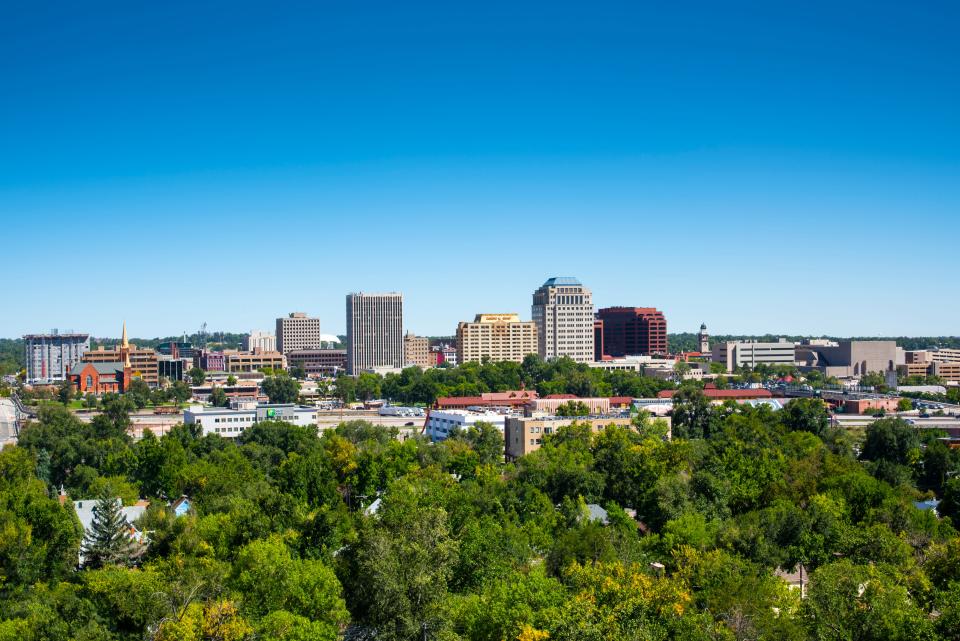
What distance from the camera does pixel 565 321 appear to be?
176m

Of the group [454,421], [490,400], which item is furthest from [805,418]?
[490,400]

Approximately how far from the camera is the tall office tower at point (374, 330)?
7126 inches

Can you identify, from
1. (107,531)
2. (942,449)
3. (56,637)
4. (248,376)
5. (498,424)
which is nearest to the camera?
(56,637)

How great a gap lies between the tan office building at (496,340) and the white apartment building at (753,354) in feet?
120

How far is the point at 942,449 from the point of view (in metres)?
61.1

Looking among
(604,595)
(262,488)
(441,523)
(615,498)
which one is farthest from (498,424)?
(604,595)

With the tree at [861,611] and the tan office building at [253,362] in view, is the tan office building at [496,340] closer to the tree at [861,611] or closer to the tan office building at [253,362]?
the tan office building at [253,362]

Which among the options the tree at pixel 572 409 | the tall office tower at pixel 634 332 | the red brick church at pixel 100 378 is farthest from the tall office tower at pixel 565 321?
the tree at pixel 572 409

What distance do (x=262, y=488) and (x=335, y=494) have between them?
442 cm

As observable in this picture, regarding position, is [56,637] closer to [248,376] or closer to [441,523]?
[441,523]

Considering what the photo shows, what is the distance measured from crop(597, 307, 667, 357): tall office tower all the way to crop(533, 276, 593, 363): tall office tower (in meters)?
19.0

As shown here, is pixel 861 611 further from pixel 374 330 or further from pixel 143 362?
pixel 374 330

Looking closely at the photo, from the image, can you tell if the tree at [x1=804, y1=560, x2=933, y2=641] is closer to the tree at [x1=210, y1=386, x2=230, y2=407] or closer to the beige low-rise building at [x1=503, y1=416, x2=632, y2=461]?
the beige low-rise building at [x1=503, y1=416, x2=632, y2=461]

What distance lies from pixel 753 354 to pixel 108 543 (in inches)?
6292
